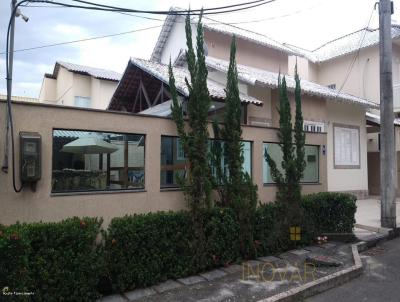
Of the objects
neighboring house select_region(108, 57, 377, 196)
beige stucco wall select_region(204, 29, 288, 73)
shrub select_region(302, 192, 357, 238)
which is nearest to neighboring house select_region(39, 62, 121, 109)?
neighboring house select_region(108, 57, 377, 196)

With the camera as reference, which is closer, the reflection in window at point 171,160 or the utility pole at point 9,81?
the utility pole at point 9,81

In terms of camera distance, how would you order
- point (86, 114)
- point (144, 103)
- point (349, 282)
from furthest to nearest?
point (144, 103), point (349, 282), point (86, 114)

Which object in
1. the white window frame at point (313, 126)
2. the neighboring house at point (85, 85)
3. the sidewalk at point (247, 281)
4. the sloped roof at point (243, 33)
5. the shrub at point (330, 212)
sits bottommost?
the sidewalk at point (247, 281)

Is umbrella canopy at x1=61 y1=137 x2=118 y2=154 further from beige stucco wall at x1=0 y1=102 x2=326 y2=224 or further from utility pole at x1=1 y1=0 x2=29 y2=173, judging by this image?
utility pole at x1=1 y1=0 x2=29 y2=173

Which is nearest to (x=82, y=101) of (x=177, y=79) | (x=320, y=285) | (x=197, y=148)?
(x=177, y=79)

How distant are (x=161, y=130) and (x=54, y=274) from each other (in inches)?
116

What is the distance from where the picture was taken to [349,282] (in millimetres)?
5965

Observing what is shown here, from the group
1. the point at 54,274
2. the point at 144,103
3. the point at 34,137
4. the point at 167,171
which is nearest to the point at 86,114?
the point at 34,137

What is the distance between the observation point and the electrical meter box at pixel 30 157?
15.8 ft

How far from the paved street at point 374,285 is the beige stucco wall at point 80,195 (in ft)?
9.78

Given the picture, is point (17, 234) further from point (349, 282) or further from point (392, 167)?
point (392, 167)

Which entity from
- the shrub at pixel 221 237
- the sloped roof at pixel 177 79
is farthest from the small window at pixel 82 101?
the shrub at pixel 221 237

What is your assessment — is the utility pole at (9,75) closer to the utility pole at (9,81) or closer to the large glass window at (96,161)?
the utility pole at (9,81)

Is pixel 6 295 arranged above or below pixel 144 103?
below
